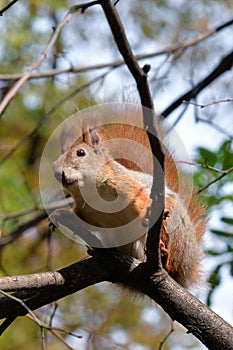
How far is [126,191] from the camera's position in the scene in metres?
2.41

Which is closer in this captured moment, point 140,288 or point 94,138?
point 140,288

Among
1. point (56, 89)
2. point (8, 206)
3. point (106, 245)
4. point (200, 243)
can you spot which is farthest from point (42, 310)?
point (56, 89)

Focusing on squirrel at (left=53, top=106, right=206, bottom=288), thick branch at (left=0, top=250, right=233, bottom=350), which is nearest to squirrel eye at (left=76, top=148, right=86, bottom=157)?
squirrel at (left=53, top=106, right=206, bottom=288)

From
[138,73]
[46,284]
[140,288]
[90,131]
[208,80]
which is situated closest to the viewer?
[138,73]

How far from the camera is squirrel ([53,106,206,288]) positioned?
2.39m

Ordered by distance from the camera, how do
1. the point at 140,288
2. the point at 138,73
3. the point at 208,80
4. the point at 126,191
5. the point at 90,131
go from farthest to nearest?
the point at 208,80
the point at 90,131
the point at 126,191
the point at 140,288
the point at 138,73

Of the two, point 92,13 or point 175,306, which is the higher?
point 92,13

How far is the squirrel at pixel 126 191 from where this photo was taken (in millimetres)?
2393

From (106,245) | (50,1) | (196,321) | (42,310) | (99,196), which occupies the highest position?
(50,1)

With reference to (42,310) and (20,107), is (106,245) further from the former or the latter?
(20,107)

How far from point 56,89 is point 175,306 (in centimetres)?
370

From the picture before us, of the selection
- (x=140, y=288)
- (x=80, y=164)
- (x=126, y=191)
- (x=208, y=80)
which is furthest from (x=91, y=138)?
(x=208, y=80)

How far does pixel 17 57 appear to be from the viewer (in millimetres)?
4906

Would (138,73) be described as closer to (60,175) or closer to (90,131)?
(60,175)
